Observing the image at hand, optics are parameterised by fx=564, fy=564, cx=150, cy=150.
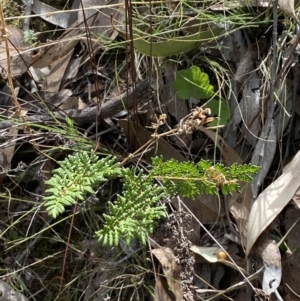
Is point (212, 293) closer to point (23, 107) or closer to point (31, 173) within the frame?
point (31, 173)

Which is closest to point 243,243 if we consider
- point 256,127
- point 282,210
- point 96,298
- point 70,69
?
point 282,210

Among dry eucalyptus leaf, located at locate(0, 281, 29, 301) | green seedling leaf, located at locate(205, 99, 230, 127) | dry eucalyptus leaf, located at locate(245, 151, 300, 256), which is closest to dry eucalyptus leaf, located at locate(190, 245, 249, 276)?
dry eucalyptus leaf, located at locate(245, 151, 300, 256)

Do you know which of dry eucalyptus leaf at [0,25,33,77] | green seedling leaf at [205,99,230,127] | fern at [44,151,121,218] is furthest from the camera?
dry eucalyptus leaf at [0,25,33,77]

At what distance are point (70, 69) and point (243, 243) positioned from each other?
30.5 inches

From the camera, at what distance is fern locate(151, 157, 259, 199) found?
1.31 m

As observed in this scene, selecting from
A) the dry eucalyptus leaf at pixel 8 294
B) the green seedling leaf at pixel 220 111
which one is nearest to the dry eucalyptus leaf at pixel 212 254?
the green seedling leaf at pixel 220 111

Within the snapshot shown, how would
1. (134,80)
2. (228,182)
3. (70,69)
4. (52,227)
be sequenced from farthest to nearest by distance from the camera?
(70,69) < (52,227) < (134,80) < (228,182)

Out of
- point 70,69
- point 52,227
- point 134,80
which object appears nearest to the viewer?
point 134,80

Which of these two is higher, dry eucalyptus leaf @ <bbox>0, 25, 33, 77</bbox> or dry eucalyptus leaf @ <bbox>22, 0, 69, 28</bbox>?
dry eucalyptus leaf @ <bbox>22, 0, 69, 28</bbox>

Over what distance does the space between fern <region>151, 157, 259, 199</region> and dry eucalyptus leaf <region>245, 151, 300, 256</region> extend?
24cm

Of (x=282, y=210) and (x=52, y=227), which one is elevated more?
(x=282, y=210)

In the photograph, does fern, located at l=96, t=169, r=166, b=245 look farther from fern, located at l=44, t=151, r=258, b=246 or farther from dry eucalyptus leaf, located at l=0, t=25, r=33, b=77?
dry eucalyptus leaf, located at l=0, t=25, r=33, b=77

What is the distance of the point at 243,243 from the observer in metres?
1.59

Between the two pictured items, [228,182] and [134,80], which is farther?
[134,80]
